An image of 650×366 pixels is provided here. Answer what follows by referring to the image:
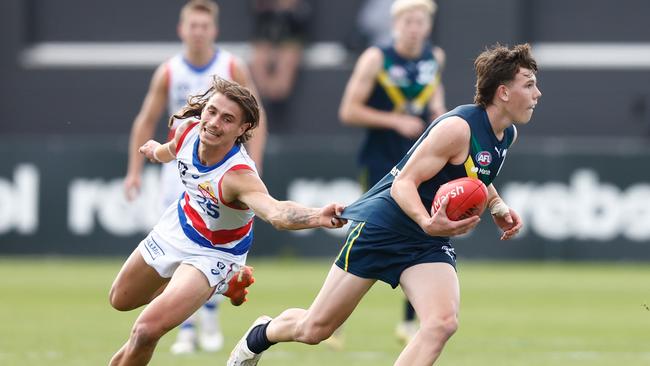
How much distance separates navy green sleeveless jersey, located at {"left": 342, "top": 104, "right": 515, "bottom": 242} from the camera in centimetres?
808

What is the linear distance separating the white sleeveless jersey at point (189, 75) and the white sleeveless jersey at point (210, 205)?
9.21 ft

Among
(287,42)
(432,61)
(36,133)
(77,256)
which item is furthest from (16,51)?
(432,61)

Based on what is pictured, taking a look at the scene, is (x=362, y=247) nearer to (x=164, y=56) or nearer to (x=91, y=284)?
(x=91, y=284)

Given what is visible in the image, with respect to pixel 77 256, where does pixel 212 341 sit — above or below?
above

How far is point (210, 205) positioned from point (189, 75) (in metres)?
3.23

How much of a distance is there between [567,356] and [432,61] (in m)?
2.64

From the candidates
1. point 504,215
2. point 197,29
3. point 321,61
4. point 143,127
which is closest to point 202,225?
point 504,215

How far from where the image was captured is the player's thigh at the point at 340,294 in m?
8.29

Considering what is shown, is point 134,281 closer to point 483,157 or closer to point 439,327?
point 439,327

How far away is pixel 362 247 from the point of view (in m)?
8.27

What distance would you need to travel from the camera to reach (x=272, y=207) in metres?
7.98

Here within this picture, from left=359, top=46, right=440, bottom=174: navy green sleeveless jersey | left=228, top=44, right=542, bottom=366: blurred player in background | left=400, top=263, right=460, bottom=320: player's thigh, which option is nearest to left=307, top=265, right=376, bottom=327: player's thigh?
left=228, top=44, right=542, bottom=366: blurred player in background

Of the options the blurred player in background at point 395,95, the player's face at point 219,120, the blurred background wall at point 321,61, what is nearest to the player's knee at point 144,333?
the player's face at point 219,120

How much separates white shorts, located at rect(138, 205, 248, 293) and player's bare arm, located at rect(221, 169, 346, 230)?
389mm
